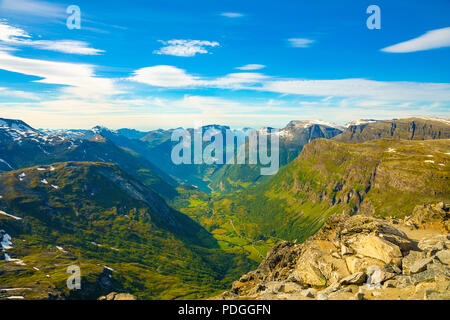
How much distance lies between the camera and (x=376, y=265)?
3819cm

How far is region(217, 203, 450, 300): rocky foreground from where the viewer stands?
1188 inches

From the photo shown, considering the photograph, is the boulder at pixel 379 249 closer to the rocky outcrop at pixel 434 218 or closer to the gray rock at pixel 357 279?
the gray rock at pixel 357 279

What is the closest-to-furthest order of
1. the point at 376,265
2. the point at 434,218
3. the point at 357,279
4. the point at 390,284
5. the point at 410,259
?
the point at 390,284 < the point at 357,279 < the point at 410,259 < the point at 376,265 < the point at 434,218

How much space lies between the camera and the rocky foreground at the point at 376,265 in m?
30.2

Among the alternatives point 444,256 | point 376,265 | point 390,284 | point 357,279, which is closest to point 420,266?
point 444,256

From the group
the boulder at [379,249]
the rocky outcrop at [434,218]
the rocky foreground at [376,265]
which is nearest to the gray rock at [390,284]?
the rocky foreground at [376,265]

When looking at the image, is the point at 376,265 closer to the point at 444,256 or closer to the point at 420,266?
the point at 420,266

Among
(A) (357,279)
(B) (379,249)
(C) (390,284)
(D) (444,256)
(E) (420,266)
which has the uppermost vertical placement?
(D) (444,256)

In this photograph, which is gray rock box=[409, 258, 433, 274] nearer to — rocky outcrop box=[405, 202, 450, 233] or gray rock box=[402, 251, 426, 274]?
gray rock box=[402, 251, 426, 274]

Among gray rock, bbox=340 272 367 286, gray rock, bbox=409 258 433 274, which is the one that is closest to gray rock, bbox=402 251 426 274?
gray rock, bbox=409 258 433 274
